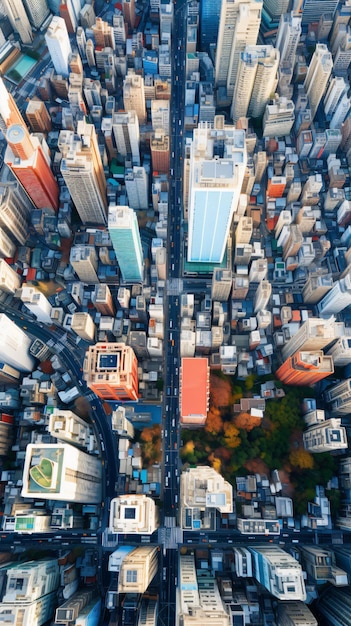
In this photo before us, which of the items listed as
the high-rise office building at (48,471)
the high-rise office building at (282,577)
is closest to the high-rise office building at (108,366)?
the high-rise office building at (48,471)

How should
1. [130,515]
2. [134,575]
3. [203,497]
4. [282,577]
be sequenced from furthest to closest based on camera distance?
[203,497], [130,515], [282,577], [134,575]

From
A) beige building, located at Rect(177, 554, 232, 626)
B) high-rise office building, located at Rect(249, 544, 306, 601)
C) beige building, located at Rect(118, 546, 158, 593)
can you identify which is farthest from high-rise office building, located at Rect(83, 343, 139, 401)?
high-rise office building, located at Rect(249, 544, 306, 601)

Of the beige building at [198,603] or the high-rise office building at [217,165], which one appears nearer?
the beige building at [198,603]

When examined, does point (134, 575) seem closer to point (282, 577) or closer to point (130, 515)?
point (130, 515)

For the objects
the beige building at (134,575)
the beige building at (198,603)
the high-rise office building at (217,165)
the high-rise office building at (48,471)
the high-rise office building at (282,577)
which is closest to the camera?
the beige building at (198,603)

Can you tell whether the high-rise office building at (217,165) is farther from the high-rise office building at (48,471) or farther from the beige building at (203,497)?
the high-rise office building at (48,471)

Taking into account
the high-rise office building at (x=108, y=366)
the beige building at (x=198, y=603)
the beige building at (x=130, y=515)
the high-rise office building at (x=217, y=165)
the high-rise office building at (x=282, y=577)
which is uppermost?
the high-rise office building at (x=217, y=165)

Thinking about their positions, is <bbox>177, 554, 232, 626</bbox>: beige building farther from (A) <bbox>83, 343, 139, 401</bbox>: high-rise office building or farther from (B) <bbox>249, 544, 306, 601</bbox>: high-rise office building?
(A) <bbox>83, 343, 139, 401</bbox>: high-rise office building

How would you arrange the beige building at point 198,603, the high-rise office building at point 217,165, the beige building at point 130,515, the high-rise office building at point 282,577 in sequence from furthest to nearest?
the high-rise office building at point 217,165, the beige building at point 130,515, the high-rise office building at point 282,577, the beige building at point 198,603

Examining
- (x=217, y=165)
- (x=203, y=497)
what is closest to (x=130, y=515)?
(x=203, y=497)
